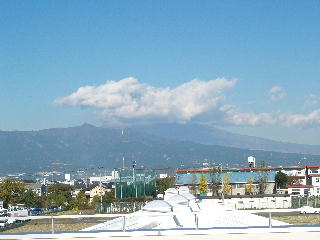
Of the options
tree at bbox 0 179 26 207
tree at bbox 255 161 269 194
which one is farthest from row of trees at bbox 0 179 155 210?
tree at bbox 255 161 269 194

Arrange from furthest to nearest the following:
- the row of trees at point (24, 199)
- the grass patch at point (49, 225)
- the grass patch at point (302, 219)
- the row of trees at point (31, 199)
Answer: the row of trees at point (24, 199)
the row of trees at point (31, 199)
the grass patch at point (302, 219)
the grass patch at point (49, 225)

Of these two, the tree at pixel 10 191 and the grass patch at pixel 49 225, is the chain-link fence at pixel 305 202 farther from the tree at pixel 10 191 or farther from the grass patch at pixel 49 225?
the tree at pixel 10 191

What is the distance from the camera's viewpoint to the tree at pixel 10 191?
6412 centimetres

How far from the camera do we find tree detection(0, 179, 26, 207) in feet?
210

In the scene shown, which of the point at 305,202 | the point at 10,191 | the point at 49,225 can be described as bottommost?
the point at 305,202

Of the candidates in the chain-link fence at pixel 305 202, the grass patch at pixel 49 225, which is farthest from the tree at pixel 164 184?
the grass patch at pixel 49 225

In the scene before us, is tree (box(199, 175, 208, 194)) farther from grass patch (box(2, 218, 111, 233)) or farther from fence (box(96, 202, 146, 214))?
grass patch (box(2, 218, 111, 233))

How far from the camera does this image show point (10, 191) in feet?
212

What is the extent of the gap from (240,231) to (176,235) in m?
1.17

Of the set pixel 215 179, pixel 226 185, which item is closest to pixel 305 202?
pixel 226 185

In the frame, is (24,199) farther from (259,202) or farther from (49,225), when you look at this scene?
(49,225)

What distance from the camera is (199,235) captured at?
10258mm

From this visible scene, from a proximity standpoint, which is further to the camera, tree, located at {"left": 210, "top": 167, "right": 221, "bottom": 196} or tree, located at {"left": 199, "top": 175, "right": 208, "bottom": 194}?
tree, located at {"left": 210, "top": 167, "right": 221, "bottom": 196}

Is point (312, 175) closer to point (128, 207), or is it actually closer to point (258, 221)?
point (128, 207)
